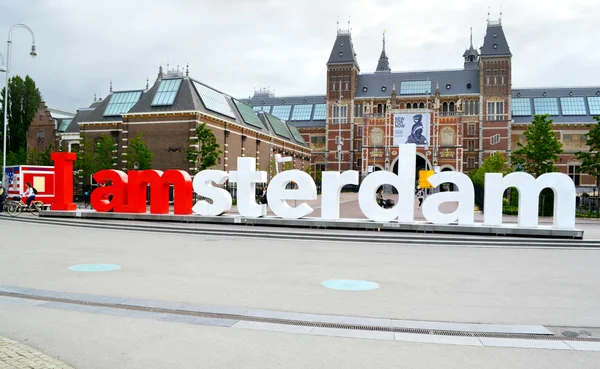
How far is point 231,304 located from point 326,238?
9.33 m

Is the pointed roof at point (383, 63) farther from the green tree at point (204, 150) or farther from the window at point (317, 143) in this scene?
the green tree at point (204, 150)

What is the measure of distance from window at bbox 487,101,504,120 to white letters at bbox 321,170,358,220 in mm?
59956

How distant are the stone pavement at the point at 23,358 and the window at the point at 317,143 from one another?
254 ft

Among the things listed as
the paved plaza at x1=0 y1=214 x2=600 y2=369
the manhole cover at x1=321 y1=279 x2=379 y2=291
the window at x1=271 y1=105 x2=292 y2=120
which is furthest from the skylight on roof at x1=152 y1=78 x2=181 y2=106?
the window at x1=271 y1=105 x2=292 y2=120

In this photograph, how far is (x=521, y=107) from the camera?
247 feet

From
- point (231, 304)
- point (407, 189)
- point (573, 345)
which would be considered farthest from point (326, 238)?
point (573, 345)

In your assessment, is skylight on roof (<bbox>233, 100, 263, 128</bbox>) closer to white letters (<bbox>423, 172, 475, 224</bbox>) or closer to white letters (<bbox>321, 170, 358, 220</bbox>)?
white letters (<bbox>321, 170, 358, 220</bbox>)

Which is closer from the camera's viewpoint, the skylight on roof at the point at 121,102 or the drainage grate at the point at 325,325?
the drainage grate at the point at 325,325

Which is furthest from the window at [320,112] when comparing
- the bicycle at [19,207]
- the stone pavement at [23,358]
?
the stone pavement at [23,358]

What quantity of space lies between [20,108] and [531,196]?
60.8 meters

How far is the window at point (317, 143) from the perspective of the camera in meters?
81.9

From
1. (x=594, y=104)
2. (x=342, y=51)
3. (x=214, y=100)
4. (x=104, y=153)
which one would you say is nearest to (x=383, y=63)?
(x=342, y=51)

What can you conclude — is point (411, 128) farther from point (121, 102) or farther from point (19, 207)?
point (19, 207)

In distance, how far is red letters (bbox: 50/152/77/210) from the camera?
73.4 ft
